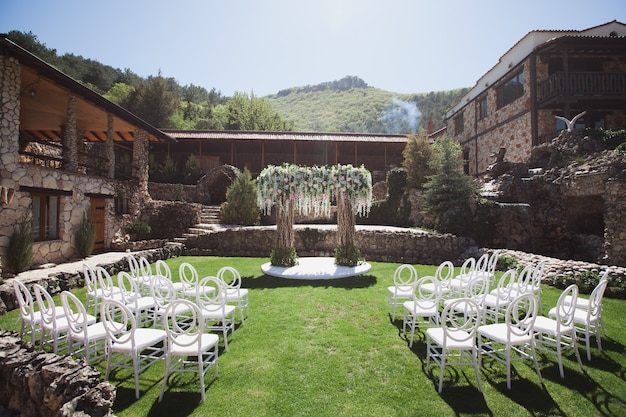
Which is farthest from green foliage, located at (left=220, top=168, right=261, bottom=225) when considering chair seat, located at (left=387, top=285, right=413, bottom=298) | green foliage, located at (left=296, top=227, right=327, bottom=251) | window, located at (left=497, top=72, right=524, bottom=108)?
window, located at (left=497, top=72, right=524, bottom=108)

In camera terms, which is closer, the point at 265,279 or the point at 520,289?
the point at 520,289

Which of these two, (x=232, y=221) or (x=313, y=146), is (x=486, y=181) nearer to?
(x=313, y=146)

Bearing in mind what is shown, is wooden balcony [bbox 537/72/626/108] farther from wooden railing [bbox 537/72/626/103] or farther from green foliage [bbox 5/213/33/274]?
green foliage [bbox 5/213/33/274]

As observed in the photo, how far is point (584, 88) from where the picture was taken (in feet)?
50.6

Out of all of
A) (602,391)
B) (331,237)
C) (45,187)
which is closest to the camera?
(602,391)

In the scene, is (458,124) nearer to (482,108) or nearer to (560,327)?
(482,108)

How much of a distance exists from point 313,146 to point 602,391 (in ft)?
68.0

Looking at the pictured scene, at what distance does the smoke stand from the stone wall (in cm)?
7251

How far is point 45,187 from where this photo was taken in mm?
9617

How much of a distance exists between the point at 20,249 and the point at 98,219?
13.9 ft

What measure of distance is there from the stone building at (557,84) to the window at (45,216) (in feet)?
69.6

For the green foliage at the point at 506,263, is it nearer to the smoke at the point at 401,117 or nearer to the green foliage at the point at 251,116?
the green foliage at the point at 251,116

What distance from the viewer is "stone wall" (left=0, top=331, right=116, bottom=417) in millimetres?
2652

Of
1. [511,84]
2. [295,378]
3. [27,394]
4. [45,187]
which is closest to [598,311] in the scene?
[295,378]
